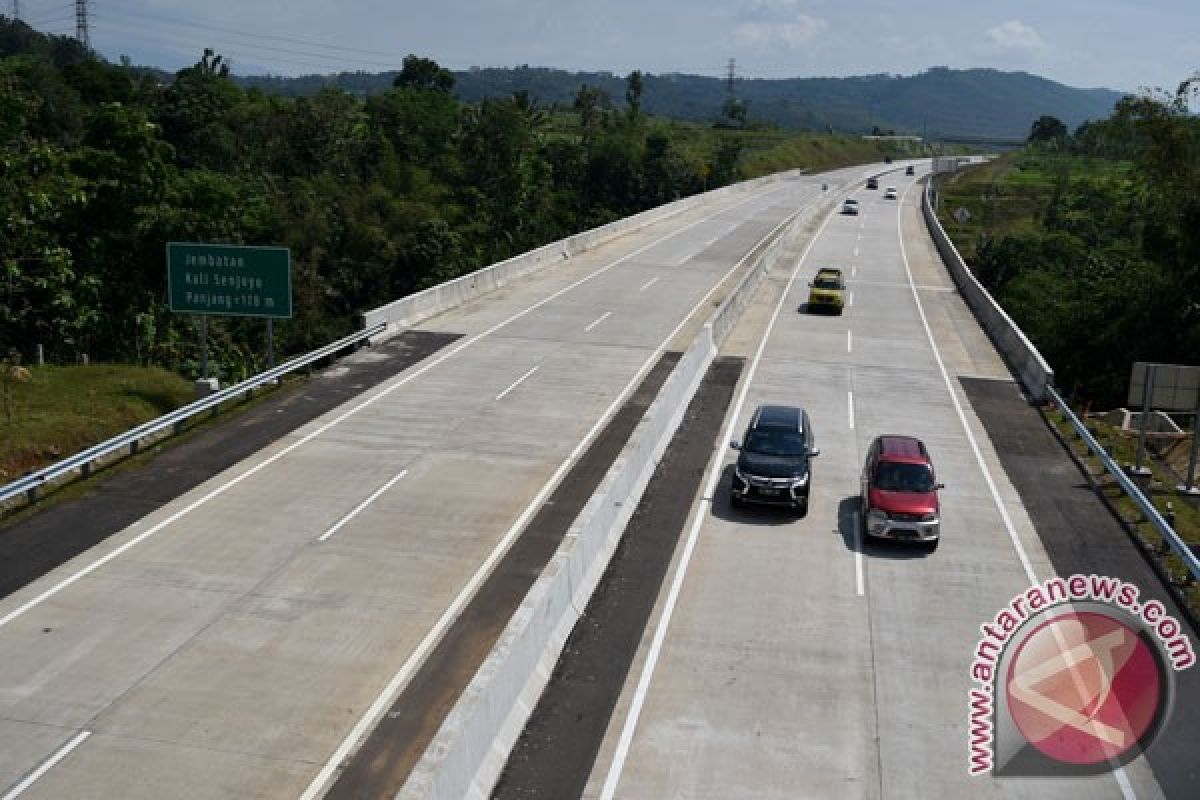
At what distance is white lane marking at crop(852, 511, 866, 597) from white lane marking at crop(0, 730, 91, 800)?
12007mm

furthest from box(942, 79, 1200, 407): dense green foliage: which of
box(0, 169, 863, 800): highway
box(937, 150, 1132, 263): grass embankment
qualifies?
box(0, 169, 863, 800): highway

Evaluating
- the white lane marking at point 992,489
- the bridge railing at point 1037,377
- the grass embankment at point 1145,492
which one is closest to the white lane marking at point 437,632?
the white lane marking at point 992,489

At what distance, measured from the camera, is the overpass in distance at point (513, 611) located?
14.4 m

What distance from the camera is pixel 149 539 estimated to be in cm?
2131

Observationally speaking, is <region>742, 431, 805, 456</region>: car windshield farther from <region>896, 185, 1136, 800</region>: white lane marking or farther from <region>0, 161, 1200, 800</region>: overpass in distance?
<region>896, 185, 1136, 800</region>: white lane marking

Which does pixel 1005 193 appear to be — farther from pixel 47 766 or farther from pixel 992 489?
pixel 47 766

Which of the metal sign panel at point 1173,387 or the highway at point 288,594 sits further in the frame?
the metal sign panel at point 1173,387

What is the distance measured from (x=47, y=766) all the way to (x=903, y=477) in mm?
15071

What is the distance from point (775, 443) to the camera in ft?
79.9

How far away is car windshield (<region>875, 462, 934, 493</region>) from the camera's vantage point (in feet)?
72.5

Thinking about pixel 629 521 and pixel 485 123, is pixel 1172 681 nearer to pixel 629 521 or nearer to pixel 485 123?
pixel 629 521

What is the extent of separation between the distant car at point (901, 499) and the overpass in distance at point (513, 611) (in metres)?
0.59

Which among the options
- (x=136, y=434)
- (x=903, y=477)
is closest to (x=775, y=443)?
(x=903, y=477)

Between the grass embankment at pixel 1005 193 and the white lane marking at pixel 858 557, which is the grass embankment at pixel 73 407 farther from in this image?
the grass embankment at pixel 1005 193
